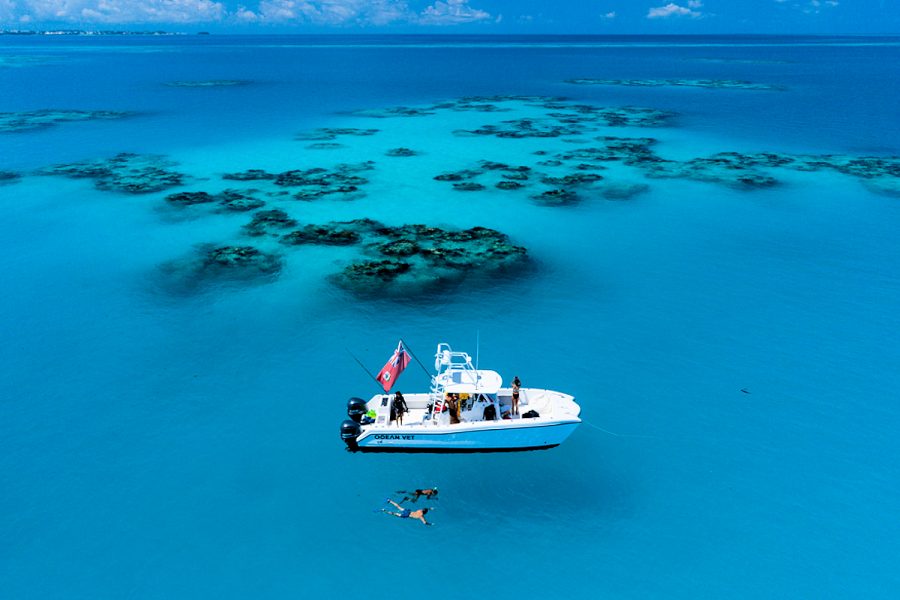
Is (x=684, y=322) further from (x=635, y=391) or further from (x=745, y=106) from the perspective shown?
(x=745, y=106)

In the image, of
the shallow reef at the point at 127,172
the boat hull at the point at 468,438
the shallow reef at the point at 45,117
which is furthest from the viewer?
the shallow reef at the point at 45,117

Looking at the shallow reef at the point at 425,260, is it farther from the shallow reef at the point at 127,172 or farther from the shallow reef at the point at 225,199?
the shallow reef at the point at 127,172

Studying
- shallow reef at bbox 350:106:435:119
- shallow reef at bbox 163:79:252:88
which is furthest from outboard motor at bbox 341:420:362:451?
shallow reef at bbox 163:79:252:88

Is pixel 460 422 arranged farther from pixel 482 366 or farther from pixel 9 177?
pixel 9 177

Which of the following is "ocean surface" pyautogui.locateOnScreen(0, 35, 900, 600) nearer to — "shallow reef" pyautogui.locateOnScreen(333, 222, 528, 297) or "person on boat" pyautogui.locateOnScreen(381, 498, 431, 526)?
"person on boat" pyautogui.locateOnScreen(381, 498, 431, 526)

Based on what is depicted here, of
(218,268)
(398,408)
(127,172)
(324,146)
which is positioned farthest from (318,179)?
(398,408)

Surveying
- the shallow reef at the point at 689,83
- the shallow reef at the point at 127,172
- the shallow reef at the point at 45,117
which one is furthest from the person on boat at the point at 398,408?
the shallow reef at the point at 689,83

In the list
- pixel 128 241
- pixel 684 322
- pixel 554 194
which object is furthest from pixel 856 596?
pixel 128 241
